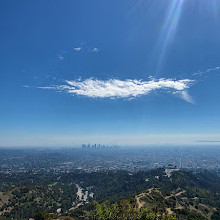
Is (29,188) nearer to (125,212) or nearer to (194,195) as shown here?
(194,195)

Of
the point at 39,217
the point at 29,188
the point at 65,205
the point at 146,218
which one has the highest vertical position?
the point at 146,218

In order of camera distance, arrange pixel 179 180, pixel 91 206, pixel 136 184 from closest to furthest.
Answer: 1. pixel 91 206
2. pixel 179 180
3. pixel 136 184

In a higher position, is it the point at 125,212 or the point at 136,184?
the point at 125,212

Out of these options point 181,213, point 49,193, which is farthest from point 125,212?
point 49,193

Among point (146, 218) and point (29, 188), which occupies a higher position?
point (146, 218)

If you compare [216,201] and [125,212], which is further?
[216,201]

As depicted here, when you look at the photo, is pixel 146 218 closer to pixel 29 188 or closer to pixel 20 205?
pixel 20 205

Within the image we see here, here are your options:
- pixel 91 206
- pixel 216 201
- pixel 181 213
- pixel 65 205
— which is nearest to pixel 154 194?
pixel 181 213


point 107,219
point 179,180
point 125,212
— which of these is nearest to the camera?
point 107,219

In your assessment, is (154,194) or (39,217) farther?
(154,194)

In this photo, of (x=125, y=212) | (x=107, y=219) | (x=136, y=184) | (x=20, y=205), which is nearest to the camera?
(x=107, y=219)
